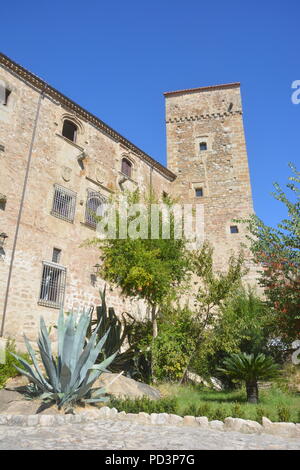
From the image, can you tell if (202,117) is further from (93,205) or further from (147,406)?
(147,406)

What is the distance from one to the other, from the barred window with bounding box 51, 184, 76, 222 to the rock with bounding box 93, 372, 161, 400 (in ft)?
23.0

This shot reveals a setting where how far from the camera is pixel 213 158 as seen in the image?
20.1 metres

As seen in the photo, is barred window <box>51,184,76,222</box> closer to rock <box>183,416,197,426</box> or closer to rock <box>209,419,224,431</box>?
rock <box>183,416,197,426</box>

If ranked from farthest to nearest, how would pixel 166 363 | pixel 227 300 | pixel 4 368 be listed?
pixel 227 300 < pixel 166 363 < pixel 4 368

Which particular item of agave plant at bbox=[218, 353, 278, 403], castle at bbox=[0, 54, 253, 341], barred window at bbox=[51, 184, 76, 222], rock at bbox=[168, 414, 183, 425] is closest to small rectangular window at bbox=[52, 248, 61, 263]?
castle at bbox=[0, 54, 253, 341]

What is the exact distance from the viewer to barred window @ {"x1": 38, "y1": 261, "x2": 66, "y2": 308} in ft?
38.6

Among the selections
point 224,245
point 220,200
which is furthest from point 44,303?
point 220,200

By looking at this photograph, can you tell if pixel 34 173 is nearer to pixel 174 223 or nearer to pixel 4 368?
→ pixel 174 223

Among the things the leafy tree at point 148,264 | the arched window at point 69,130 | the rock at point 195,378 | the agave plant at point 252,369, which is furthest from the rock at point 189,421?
the arched window at point 69,130

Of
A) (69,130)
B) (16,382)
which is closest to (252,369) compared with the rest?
(16,382)

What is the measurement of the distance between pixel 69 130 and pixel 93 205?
3.62 meters

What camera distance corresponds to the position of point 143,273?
366 inches

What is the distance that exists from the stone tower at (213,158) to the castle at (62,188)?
0.18ft

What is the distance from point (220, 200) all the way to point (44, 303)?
35.9ft
